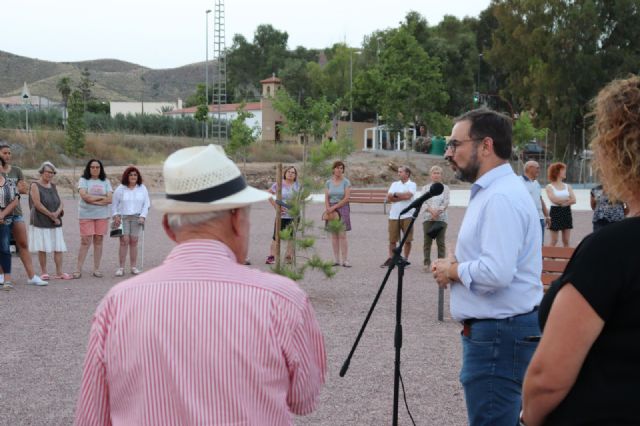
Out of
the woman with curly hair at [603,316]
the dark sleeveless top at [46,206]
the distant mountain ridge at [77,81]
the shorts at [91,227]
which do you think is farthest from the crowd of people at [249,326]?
the distant mountain ridge at [77,81]

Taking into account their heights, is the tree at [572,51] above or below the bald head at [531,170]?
above

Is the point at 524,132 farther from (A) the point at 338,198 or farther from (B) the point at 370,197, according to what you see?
(A) the point at 338,198

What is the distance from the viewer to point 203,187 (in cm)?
234

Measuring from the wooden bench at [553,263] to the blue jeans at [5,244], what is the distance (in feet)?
25.1

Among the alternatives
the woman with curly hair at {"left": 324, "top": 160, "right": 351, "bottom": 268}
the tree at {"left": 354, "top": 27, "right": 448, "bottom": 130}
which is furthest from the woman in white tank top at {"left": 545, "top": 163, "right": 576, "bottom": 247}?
Result: the tree at {"left": 354, "top": 27, "right": 448, "bottom": 130}

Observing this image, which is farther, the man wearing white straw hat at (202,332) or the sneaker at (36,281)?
the sneaker at (36,281)

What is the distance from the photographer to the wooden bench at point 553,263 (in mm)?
Answer: 8594

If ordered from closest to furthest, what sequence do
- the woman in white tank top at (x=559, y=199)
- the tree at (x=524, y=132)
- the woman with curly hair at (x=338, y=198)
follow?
the woman in white tank top at (x=559, y=199) < the woman with curly hair at (x=338, y=198) < the tree at (x=524, y=132)

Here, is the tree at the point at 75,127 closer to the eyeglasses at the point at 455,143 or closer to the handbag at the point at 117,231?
the handbag at the point at 117,231

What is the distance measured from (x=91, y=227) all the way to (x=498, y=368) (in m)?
10.7

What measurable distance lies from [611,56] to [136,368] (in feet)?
185

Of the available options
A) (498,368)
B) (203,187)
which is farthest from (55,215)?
(203,187)

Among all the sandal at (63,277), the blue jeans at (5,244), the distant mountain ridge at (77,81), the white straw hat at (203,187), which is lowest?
the sandal at (63,277)

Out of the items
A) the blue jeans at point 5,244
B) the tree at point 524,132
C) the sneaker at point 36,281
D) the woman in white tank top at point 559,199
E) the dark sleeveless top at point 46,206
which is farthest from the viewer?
the tree at point 524,132
